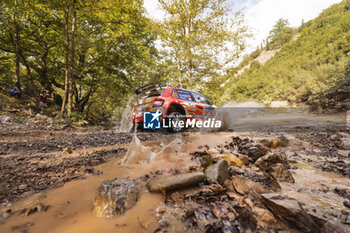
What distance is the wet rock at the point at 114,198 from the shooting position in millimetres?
1160

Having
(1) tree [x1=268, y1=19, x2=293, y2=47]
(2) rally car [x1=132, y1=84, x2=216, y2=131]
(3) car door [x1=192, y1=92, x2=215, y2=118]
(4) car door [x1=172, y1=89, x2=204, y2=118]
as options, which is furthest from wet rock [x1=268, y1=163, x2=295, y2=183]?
(1) tree [x1=268, y1=19, x2=293, y2=47]

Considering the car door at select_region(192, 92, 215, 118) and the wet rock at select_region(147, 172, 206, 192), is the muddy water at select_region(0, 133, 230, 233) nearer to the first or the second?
the wet rock at select_region(147, 172, 206, 192)

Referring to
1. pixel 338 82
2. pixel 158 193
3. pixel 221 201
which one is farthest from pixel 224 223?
pixel 338 82

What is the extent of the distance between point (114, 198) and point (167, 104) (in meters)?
4.15

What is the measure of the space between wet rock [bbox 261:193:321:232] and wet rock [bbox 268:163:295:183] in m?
0.79

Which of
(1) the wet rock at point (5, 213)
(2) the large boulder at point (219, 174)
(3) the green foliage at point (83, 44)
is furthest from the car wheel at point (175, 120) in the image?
(3) the green foliage at point (83, 44)

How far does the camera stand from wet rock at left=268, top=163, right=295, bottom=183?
5.75 ft

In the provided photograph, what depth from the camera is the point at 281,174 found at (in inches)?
70.3

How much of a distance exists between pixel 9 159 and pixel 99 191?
2.03 m

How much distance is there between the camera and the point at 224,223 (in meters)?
1.02

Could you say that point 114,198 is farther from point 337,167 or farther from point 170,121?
point 170,121

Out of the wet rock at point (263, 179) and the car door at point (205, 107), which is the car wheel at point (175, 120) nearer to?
the car door at point (205, 107)

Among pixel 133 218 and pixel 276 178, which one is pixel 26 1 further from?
pixel 276 178

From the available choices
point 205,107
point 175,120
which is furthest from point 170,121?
point 205,107
